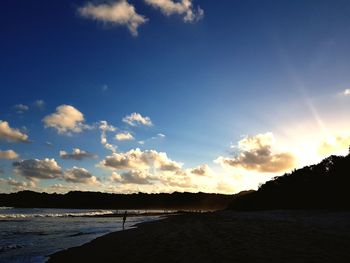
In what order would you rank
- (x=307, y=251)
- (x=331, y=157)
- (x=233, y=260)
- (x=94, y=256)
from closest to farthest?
1. (x=233, y=260)
2. (x=307, y=251)
3. (x=94, y=256)
4. (x=331, y=157)

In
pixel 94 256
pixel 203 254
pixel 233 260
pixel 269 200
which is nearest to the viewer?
pixel 233 260

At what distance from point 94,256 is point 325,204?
41141 mm

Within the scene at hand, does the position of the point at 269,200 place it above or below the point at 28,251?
above

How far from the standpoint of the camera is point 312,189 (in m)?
57.1

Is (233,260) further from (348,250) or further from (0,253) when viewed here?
(0,253)

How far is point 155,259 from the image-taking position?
51.7 ft

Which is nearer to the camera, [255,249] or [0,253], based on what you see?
[255,249]

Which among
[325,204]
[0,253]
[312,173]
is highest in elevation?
[312,173]

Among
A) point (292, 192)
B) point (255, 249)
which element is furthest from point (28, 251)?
point (292, 192)

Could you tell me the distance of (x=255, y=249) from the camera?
54.3 ft

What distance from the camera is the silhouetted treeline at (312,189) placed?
1948 inches

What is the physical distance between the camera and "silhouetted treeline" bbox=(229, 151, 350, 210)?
4948 centimetres

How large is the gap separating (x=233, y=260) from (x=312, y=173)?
54520 mm

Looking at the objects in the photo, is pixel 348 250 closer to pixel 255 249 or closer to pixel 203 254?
pixel 255 249
